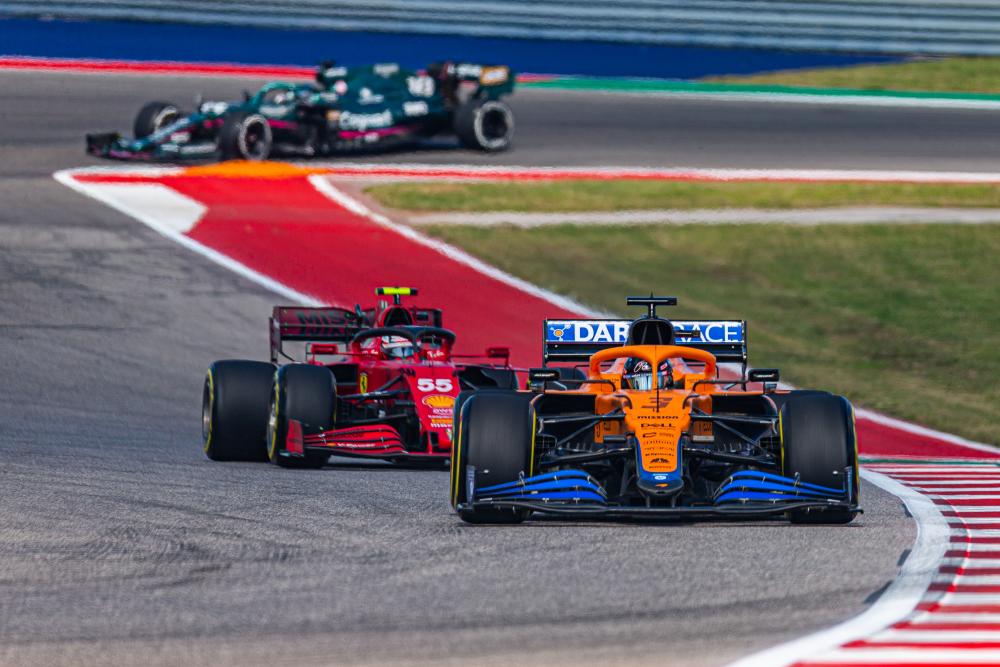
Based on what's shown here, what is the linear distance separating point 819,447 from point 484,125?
21.0 metres

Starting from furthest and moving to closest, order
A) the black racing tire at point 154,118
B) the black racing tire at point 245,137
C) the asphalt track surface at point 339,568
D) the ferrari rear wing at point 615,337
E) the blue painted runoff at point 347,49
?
the blue painted runoff at point 347,49
the black racing tire at point 154,118
the black racing tire at point 245,137
the ferrari rear wing at point 615,337
the asphalt track surface at point 339,568

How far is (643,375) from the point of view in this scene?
1170 cm

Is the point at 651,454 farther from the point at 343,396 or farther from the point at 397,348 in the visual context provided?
the point at 397,348

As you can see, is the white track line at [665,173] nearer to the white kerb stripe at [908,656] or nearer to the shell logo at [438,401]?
the shell logo at [438,401]

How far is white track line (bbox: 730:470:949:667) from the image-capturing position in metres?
6.85

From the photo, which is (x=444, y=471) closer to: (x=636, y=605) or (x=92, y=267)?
(x=636, y=605)

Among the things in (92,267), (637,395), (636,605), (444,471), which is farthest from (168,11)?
(636,605)

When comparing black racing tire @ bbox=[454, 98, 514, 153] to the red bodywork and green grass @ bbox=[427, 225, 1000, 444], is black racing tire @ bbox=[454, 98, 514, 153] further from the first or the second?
the red bodywork

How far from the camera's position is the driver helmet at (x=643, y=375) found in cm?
1167

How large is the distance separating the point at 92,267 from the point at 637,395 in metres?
12.9

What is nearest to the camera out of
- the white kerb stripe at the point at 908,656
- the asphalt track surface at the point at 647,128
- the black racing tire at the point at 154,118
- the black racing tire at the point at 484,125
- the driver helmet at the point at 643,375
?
the white kerb stripe at the point at 908,656

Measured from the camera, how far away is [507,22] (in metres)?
36.3

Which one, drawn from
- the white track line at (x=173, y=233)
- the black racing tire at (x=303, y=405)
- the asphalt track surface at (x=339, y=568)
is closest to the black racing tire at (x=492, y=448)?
the asphalt track surface at (x=339, y=568)

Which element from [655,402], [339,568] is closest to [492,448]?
[655,402]
